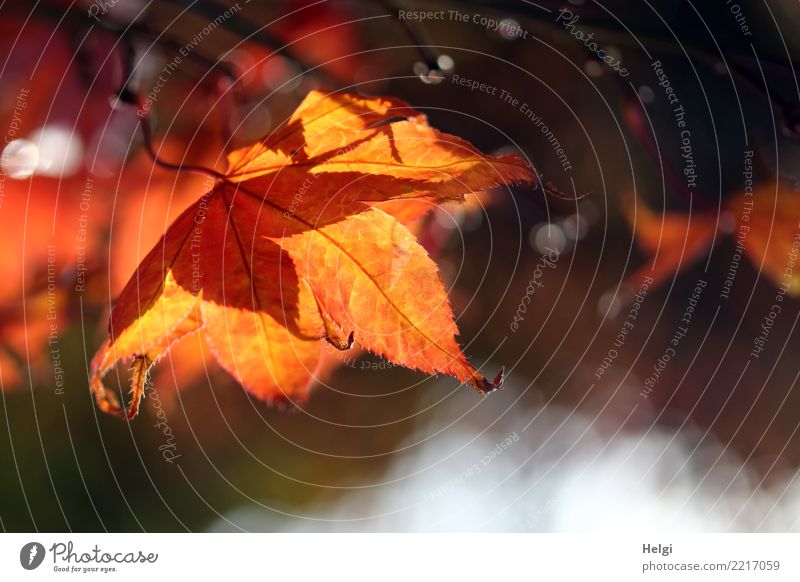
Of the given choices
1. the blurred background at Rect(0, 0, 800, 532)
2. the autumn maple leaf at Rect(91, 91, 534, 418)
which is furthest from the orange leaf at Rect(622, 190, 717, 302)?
the autumn maple leaf at Rect(91, 91, 534, 418)

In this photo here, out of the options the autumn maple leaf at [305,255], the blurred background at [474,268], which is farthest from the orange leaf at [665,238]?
the autumn maple leaf at [305,255]

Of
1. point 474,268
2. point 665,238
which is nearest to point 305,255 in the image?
point 474,268

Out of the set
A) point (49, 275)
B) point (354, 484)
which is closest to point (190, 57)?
point (49, 275)

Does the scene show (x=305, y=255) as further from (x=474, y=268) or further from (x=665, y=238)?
(x=665, y=238)

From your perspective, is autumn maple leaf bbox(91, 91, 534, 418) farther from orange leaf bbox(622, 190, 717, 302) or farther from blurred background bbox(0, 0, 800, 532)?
orange leaf bbox(622, 190, 717, 302)

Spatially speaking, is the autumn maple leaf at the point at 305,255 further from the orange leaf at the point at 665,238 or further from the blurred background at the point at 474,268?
the orange leaf at the point at 665,238

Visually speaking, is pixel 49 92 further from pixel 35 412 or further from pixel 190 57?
pixel 35 412
